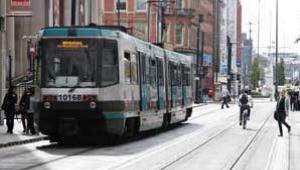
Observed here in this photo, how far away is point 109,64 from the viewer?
24.9 m

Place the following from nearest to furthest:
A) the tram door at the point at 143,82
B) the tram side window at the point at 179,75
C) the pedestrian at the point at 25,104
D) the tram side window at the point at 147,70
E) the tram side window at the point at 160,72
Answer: the tram door at the point at 143,82
the tram side window at the point at 147,70
the pedestrian at the point at 25,104
the tram side window at the point at 160,72
the tram side window at the point at 179,75

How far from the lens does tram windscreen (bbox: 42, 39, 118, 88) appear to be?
24656mm

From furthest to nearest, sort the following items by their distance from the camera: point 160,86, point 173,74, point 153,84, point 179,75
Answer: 1. point 179,75
2. point 173,74
3. point 160,86
4. point 153,84

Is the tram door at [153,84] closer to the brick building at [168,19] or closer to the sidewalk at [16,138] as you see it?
the sidewalk at [16,138]

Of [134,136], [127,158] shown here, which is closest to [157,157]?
[127,158]

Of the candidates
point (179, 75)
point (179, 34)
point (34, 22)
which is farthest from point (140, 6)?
point (179, 75)

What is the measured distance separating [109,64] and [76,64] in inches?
37.3

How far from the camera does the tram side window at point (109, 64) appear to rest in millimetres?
24797

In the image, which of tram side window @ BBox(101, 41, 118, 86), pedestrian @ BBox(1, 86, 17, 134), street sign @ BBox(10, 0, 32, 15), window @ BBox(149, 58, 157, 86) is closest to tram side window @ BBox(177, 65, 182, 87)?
window @ BBox(149, 58, 157, 86)

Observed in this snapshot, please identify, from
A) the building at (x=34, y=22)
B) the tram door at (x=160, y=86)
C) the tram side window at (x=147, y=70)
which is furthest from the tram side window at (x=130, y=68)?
the building at (x=34, y=22)

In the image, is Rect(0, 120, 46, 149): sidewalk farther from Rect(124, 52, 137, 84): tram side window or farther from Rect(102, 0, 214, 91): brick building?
Rect(102, 0, 214, 91): brick building

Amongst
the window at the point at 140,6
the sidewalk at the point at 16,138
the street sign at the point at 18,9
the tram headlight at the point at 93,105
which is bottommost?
the sidewalk at the point at 16,138

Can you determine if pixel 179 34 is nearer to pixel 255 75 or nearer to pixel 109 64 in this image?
pixel 255 75

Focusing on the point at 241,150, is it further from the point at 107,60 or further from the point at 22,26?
the point at 22,26
